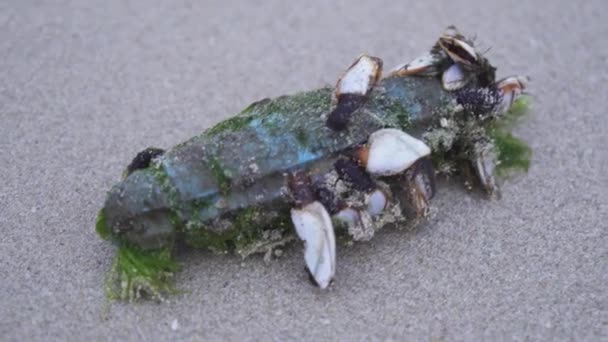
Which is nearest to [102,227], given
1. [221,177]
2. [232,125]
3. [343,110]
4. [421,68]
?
[221,177]

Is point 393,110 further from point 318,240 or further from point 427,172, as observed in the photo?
point 318,240

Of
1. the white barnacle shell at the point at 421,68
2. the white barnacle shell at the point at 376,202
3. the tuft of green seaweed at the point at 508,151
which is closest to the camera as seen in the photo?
the white barnacle shell at the point at 376,202

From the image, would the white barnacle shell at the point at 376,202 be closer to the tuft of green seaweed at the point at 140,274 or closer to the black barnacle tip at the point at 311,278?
the black barnacle tip at the point at 311,278

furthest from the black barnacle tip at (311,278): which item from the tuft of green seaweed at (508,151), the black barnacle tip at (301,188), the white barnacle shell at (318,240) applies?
the tuft of green seaweed at (508,151)

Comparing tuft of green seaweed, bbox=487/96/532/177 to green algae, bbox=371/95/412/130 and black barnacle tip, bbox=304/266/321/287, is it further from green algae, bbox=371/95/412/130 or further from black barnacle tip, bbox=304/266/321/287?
black barnacle tip, bbox=304/266/321/287

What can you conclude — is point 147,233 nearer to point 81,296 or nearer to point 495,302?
point 81,296

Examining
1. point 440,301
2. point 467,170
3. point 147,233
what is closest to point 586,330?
point 440,301
